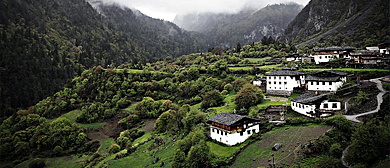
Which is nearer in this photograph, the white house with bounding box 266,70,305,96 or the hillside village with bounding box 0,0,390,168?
the hillside village with bounding box 0,0,390,168

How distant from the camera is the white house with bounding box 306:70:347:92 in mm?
45875

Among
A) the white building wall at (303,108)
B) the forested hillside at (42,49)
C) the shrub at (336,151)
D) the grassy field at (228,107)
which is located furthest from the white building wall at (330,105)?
the forested hillside at (42,49)

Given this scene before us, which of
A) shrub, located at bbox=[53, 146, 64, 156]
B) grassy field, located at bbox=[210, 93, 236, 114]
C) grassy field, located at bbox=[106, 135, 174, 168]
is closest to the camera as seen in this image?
grassy field, located at bbox=[106, 135, 174, 168]

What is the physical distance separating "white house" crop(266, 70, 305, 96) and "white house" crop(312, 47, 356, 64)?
17.9 meters

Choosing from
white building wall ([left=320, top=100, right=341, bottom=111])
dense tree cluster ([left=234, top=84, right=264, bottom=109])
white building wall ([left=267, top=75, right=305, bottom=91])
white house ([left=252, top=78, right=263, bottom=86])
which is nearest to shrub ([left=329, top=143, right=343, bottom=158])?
white building wall ([left=320, top=100, right=341, bottom=111])

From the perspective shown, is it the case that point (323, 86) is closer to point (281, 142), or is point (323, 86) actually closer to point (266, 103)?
point (266, 103)

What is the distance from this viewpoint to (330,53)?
2581 inches

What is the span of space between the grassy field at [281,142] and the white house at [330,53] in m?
39.2

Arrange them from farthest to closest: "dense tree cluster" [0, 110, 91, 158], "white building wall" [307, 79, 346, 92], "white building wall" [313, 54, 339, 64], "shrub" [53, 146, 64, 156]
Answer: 1. "white building wall" [313, 54, 339, 64]
2. "dense tree cluster" [0, 110, 91, 158]
3. "shrub" [53, 146, 64, 156]
4. "white building wall" [307, 79, 346, 92]

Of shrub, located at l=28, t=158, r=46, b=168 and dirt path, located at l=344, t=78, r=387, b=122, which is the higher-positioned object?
dirt path, located at l=344, t=78, r=387, b=122

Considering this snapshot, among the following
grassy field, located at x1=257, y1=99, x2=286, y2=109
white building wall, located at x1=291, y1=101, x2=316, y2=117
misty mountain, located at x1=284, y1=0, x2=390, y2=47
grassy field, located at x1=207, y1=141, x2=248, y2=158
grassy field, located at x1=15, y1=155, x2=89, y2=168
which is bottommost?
grassy field, located at x1=15, y1=155, x2=89, y2=168

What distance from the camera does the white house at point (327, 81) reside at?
4588 cm

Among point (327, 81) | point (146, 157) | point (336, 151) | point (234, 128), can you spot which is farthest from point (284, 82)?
point (146, 157)

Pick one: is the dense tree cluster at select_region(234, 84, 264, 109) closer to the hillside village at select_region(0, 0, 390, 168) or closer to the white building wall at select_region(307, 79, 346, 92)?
the hillside village at select_region(0, 0, 390, 168)
